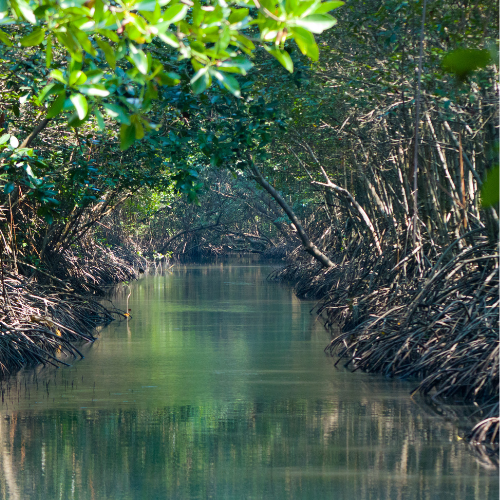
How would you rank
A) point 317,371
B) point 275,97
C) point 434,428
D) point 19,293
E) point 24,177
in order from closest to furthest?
point 434,428 → point 24,177 → point 317,371 → point 19,293 → point 275,97

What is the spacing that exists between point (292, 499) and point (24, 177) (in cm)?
380

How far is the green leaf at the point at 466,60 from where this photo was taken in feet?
5.53

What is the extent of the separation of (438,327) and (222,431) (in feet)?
9.48

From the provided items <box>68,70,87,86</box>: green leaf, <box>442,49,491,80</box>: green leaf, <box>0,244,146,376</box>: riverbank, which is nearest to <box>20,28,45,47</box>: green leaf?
<box>68,70,87,86</box>: green leaf

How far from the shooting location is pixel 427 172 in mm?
10914

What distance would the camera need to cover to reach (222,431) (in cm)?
670

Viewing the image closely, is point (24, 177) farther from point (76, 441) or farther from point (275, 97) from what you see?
point (275, 97)

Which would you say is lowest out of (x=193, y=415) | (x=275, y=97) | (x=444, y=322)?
(x=193, y=415)

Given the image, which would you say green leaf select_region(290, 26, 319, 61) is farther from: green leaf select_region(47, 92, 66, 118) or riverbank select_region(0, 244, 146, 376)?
riverbank select_region(0, 244, 146, 376)

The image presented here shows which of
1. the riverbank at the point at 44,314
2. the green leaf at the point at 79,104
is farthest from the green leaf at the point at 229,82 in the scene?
the riverbank at the point at 44,314

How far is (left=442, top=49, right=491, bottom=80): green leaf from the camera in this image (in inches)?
66.4

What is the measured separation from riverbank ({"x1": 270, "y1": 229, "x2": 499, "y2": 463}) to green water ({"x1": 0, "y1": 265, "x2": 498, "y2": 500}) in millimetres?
298

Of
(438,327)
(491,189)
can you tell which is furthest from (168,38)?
(438,327)

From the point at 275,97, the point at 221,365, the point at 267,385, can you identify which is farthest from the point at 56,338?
the point at 275,97
